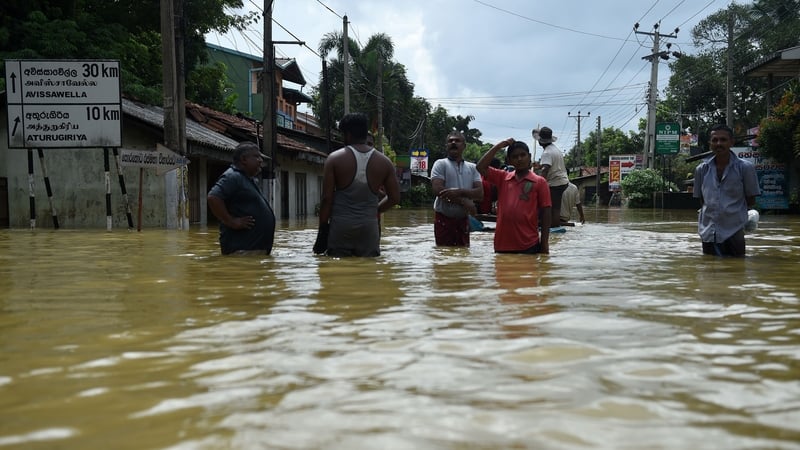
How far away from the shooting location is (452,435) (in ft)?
6.57

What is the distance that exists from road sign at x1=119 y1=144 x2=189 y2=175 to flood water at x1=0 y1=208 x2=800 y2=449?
9.19 metres

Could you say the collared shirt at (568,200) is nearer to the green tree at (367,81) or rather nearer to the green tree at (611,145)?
the green tree at (367,81)

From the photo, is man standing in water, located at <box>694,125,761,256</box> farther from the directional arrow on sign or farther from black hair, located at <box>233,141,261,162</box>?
the directional arrow on sign

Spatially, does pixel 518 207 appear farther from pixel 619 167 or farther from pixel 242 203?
pixel 619 167

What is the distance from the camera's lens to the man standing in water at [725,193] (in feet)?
23.6

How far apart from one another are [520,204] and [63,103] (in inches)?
432

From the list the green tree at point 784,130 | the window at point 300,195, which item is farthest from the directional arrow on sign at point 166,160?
the green tree at point 784,130

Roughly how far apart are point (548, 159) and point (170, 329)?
327 inches

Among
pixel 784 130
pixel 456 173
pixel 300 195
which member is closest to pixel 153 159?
pixel 456 173

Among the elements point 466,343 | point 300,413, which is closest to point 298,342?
point 466,343

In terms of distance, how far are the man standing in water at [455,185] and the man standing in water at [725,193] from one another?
2311mm

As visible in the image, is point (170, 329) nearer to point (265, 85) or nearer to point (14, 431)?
point (14, 431)

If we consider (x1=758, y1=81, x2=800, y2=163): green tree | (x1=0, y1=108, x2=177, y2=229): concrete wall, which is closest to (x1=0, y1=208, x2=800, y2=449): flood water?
(x1=0, y1=108, x2=177, y2=229): concrete wall

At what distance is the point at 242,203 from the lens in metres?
7.26
